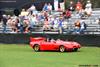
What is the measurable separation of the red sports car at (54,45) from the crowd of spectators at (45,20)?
369 centimetres

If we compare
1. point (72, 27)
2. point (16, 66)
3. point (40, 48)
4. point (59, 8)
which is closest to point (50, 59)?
point (16, 66)

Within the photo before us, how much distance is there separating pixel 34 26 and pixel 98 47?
560 cm

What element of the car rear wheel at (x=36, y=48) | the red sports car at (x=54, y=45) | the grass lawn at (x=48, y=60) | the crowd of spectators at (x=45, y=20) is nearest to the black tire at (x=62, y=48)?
the red sports car at (x=54, y=45)

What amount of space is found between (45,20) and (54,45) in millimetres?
6163

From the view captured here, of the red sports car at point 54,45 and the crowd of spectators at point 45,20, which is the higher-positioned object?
the crowd of spectators at point 45,20

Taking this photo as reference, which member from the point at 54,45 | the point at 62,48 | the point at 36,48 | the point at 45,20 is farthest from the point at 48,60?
the point at 45,20

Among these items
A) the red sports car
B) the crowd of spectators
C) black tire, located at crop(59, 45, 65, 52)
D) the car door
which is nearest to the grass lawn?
the red sports car

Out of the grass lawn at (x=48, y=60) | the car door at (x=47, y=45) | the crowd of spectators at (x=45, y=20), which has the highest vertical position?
the crowd of spectators at (x=45, y=20)

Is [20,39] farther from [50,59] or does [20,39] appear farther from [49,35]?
[50,59]

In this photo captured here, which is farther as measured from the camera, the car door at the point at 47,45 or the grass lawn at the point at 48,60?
the car door at the point at 47,45

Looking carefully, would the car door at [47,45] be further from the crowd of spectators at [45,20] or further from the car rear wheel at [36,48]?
the crowd of spectators at [45,20]

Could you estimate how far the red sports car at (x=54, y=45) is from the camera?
22.8 metres

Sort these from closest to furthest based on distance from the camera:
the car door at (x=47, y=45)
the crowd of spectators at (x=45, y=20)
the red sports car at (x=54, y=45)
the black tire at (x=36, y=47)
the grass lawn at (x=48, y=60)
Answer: the grass lawn at (x=48, y=60), the red sports car at (x=54, y=45), the car door at (x=47, y=45), the black tire at (x=36, y=47), the crowd of spectators at (x=45, y=20)

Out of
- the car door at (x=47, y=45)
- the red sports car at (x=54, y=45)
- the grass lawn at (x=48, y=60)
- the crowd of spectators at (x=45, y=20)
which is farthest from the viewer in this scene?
the crowd of spectators at (x=45, y=20)
